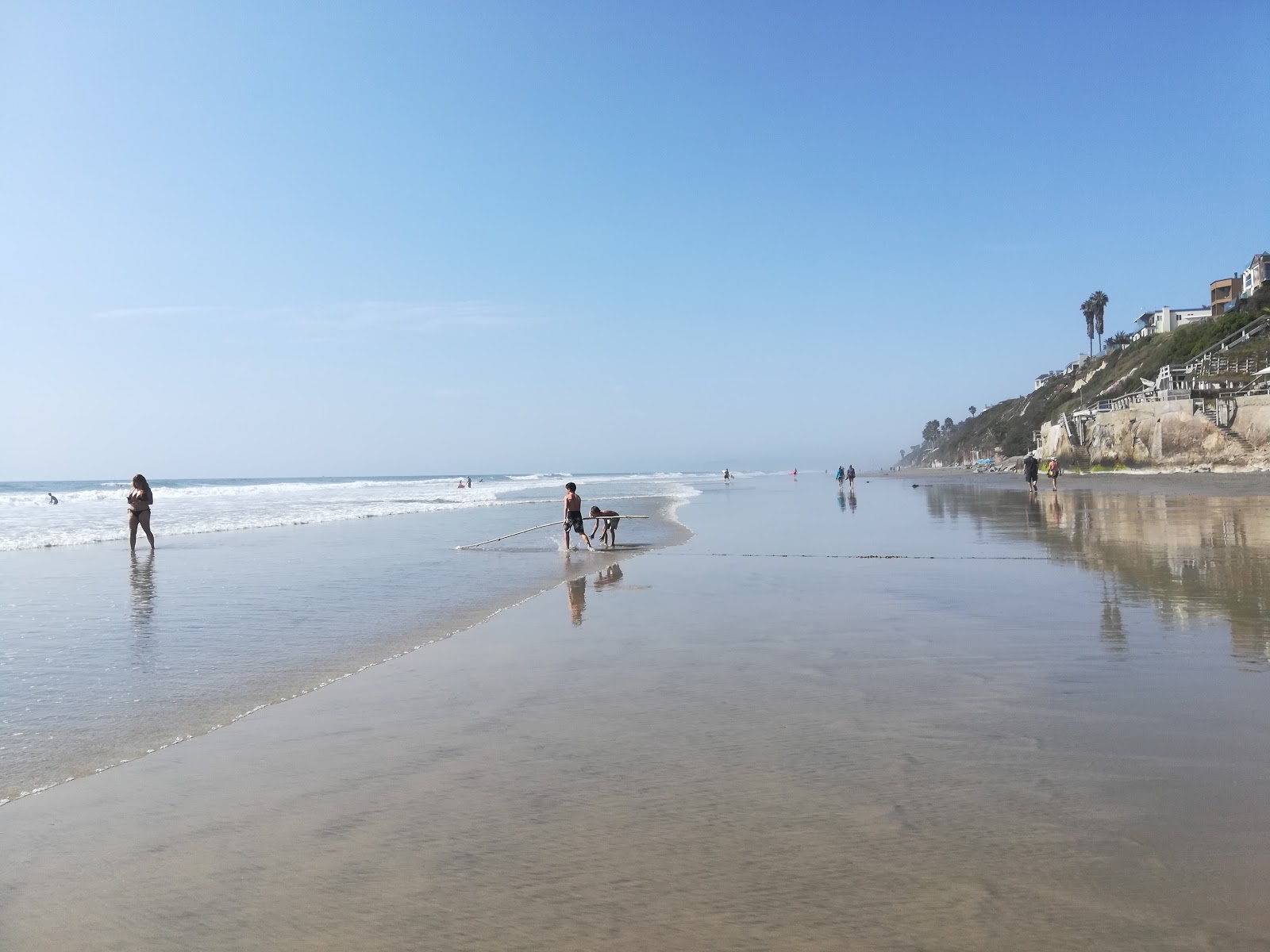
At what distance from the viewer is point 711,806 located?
13.1 feet

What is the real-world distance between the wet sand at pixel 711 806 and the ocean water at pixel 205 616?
72 centimetres

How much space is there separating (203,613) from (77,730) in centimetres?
518

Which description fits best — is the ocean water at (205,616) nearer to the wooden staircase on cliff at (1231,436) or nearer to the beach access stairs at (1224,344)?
the wooden staircase on cliff at (1231,436)

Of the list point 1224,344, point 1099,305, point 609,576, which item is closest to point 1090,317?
point 1099,305

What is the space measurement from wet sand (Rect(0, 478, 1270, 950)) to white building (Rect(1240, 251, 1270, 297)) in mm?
106986

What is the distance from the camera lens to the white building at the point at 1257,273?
9088cm

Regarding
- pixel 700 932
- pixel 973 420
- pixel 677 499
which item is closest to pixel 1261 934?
pixel 700 932

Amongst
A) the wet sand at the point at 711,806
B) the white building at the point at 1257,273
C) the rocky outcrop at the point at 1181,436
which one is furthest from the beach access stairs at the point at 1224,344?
the wet sand at the point at 711,806

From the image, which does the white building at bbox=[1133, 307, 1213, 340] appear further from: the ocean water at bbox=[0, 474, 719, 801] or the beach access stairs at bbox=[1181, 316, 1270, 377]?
the ocean water at bbox=[0, 474, 719, 801]

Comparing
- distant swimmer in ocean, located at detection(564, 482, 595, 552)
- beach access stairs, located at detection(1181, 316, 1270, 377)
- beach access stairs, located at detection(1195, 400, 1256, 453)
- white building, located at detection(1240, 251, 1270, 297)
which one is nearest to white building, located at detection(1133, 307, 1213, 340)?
white building, located at detection(1240, 251, 1270, 297)

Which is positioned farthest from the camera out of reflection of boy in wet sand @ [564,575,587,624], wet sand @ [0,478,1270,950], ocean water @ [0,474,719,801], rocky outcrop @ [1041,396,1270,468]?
rocky outcrop @ [1041,396,1270,468]

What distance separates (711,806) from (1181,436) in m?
60.6

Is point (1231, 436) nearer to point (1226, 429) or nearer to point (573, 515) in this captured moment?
point (1226, 429)

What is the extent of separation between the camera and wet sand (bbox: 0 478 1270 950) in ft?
9.87
